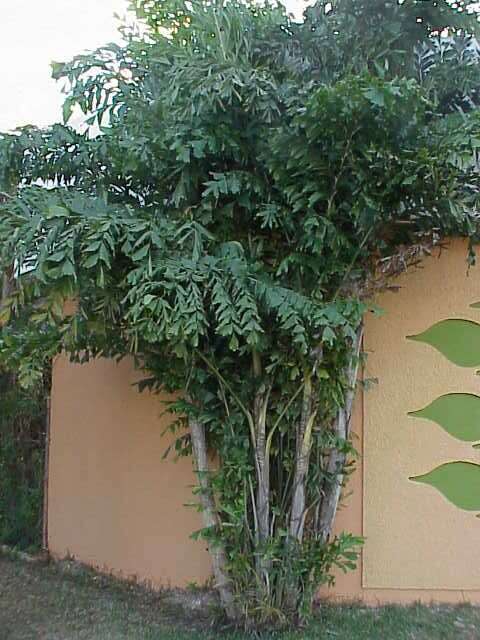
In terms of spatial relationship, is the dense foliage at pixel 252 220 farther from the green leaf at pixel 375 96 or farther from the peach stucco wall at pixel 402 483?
the peach stucco wall at pixel 402 483

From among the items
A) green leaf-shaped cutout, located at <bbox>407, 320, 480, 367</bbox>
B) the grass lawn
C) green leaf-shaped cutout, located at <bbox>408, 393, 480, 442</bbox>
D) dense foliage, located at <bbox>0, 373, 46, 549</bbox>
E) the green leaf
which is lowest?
the grass lawn

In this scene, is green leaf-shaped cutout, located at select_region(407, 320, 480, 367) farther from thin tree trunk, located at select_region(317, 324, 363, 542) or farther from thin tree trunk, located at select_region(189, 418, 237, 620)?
thin tree trunk, located at select_region(189, 418, 237, 620)

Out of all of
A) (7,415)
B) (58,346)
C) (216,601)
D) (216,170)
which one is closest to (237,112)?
(216,170)

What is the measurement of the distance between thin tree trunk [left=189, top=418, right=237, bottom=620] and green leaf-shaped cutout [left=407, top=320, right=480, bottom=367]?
5.76ft

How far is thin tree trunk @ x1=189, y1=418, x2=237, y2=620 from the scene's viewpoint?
15.7 ft

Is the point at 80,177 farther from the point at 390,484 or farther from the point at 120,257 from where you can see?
the point at 390,484

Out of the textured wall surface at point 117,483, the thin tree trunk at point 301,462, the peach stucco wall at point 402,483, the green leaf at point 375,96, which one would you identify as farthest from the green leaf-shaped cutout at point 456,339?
the green leaf at point 375,96

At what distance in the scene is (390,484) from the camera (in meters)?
5.28

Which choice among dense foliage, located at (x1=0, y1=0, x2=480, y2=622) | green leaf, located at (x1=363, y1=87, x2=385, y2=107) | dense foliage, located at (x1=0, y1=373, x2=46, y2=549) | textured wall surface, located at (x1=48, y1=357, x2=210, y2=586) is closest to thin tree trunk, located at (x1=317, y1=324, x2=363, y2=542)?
dense foliage, located at (x1=0, y1=0, x2=480, y2=622)

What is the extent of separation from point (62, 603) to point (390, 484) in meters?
2.68

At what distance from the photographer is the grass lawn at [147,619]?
4707 mm

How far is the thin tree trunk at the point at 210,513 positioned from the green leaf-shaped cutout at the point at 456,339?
5.76ft

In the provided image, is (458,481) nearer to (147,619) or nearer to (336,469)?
(336,469)

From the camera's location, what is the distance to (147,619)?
511 centimetres
